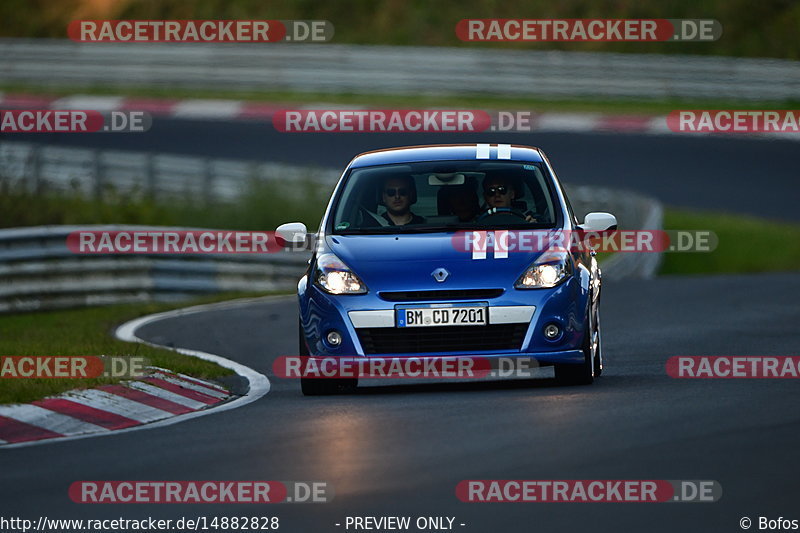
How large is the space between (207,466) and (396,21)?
3795 cm

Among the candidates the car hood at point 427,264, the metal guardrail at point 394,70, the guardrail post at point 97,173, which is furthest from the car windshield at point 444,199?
the metal guardrail at point 394,70

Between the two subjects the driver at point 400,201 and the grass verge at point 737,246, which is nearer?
the driver at point 400,201

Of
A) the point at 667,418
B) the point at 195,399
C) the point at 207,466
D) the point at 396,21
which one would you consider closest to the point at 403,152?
the point at 195,399

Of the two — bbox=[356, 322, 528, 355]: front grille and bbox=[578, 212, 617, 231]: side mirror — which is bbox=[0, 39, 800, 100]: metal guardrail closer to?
bbox=[578, 212, 617, 231]: side mirror

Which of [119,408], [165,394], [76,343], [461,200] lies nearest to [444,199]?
[461,200]

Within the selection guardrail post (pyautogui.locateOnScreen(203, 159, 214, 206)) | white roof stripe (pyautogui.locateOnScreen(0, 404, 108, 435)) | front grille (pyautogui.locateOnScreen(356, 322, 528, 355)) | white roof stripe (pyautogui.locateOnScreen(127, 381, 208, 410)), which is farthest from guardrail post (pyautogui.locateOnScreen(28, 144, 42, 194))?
white roof stripe (pyautogui.locateOnScreen(0, 404, 108, 435))

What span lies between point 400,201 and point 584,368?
1.62m

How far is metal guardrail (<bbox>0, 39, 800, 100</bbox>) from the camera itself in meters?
35.7

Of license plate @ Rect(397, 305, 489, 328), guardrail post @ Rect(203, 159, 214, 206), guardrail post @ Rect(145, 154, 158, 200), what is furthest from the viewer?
guardrail post @ Rect(145, 154, 158, 200)

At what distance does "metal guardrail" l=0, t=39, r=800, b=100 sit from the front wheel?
24837 mm

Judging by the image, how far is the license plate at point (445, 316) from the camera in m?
10.6

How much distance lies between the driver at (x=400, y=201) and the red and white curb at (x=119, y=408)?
1.38 metres

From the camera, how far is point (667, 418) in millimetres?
9281

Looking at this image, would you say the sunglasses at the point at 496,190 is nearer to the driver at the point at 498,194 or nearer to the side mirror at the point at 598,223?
the driver at the point at 498,194
